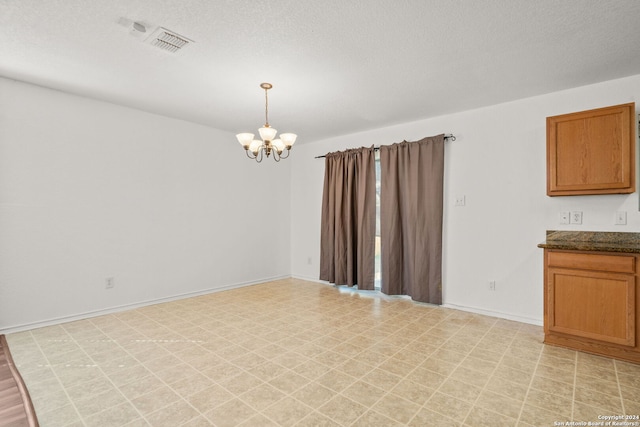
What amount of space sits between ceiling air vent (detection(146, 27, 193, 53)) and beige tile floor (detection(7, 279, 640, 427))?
2.52 meters

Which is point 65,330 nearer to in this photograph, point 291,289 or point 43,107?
point 43,107

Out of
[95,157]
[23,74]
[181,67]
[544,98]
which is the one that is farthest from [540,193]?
[23,74]

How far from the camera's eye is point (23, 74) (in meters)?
2.98

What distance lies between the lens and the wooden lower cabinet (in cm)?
250

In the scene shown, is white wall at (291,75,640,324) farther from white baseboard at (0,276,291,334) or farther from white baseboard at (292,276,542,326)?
white baseboard at (0,276,291,334)

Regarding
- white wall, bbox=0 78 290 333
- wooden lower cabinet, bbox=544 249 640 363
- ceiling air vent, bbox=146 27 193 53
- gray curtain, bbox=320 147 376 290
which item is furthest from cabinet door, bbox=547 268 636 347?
white wall, bbox=0 78 290 333

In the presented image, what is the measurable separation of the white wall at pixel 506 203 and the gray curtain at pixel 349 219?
1.01 metres

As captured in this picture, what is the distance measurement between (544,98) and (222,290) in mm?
4895

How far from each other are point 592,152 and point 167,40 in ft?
12.5

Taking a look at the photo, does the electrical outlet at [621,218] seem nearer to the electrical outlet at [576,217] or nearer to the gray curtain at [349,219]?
the electrical outlet at [576,217]

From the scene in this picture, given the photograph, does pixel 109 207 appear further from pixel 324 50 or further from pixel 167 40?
pixel 324 50

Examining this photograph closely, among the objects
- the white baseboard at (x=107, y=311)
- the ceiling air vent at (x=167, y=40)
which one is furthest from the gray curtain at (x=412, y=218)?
the ceiling air vent at (x=167, y=40)

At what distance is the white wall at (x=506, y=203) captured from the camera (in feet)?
10.2

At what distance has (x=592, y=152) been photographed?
2.91 metres
